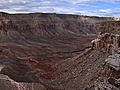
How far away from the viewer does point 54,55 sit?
79.1 metres

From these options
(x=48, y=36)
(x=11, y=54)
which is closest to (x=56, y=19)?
(x=48, y=36)

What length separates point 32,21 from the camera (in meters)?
117

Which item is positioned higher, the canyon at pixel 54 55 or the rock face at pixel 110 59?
the rock face at pixel 110 59

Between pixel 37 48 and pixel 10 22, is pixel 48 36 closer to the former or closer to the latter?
pixel 10 22

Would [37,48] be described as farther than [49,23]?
No

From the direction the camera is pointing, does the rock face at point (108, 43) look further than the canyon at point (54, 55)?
Yes

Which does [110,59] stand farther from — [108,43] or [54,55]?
[54,55]

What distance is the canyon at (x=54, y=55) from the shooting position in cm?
3934

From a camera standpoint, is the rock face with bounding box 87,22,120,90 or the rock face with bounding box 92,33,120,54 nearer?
the rock face with bounding box 87,22,120,90

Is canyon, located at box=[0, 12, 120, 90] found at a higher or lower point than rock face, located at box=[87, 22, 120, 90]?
lower

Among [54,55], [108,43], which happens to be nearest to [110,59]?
[108,43]

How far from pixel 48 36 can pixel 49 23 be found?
9.73 m

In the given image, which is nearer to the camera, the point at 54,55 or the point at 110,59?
the point at 110,59

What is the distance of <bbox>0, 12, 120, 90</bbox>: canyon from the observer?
129ft
